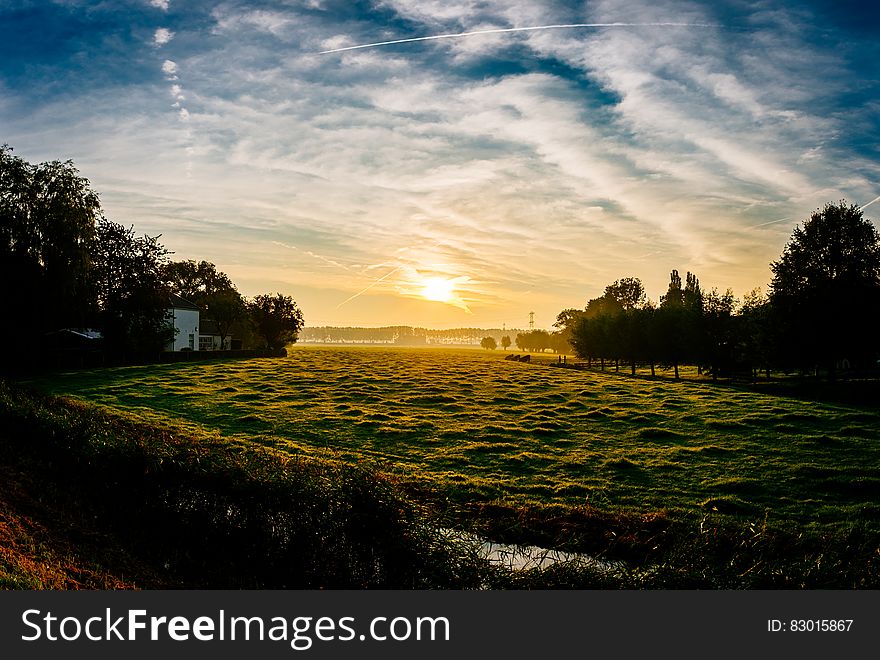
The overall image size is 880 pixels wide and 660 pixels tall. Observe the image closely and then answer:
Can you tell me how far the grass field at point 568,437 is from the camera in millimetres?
19859

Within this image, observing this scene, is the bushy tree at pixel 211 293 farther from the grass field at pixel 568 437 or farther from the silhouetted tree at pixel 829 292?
the silhouetted tree at pixel 829 292

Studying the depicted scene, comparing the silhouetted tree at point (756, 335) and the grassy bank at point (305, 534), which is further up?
the silhouetted tree at point (756, 335)

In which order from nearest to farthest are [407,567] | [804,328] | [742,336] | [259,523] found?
[407,567] < [259,523] < [804,328] < [742,336]

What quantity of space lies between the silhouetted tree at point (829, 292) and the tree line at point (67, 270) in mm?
75613

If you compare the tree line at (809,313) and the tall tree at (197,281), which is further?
the tall tree at (197,281)

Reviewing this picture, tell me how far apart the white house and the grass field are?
3991cm

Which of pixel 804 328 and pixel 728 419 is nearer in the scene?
pixel 728 419

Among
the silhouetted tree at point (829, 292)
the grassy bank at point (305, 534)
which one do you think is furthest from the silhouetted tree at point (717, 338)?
the grassy bank at point (305, 534)

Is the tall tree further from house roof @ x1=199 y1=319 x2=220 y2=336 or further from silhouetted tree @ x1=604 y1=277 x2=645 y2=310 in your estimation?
silhouetted tree @ x1=604 y1=277 x2=645 y2=310

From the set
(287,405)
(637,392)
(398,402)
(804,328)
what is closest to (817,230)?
(804,328)

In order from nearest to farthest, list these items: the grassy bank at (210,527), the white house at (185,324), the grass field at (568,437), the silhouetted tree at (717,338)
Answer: the grassy bank at (210,527)
the grass field at (568,437)
the silhouetted tree at (717,338)
the white house at (185,324)

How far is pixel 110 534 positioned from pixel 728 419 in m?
34.0
